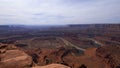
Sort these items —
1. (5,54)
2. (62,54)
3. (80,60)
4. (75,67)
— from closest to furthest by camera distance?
(5,54) → (75,67) → (80,60) → (62,54)

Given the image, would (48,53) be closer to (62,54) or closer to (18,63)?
(62,54)

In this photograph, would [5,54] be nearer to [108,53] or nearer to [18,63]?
[18,63]

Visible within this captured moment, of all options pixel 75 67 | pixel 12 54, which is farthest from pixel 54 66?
pixel 75 67

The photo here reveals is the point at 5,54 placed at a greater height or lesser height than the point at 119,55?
greater

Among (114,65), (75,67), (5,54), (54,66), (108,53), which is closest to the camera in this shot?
(54,66)

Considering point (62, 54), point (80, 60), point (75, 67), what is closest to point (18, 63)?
point (75, 67)

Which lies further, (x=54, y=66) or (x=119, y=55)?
(x=119, y=55)
